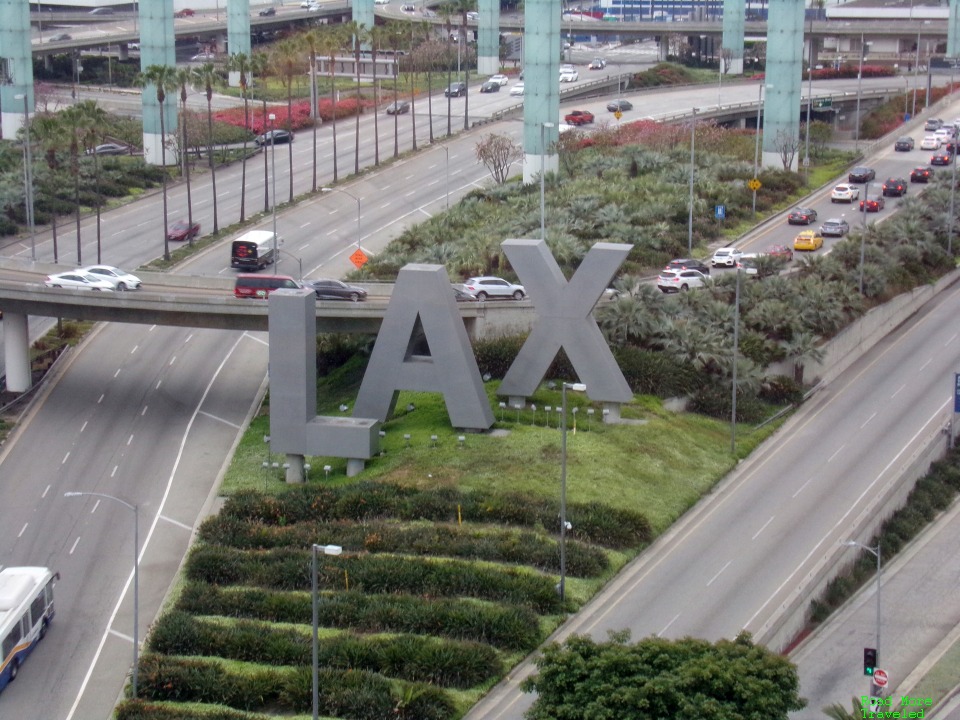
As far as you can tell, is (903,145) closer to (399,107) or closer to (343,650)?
(399,107)

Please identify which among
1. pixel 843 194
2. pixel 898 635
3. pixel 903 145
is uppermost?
pixel 903 145

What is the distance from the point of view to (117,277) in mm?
76062

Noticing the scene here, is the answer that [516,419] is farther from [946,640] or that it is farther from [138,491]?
[946,640]

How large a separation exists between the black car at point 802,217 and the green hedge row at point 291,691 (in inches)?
2449

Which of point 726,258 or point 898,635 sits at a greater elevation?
point 726,258

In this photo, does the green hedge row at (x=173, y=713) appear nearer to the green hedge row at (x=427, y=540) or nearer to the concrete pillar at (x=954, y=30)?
the green hedge row at (x=427, y=540)

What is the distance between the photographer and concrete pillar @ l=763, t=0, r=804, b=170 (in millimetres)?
116812

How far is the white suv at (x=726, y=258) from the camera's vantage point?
301 ft

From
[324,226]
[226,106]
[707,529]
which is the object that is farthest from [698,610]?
[226,106]

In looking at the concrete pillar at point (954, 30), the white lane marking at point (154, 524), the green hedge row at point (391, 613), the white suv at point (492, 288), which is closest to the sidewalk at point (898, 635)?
the green hedge row at point (391, 613)

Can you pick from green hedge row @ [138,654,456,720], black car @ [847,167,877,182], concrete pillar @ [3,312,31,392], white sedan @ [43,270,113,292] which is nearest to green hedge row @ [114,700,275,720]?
green hedge row @ [138,654,456,720]

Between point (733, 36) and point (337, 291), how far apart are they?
331ft

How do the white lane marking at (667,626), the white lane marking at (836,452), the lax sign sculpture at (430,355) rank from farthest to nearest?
1. the white lane marking at (836,452)
2. the lax sign sculpture at (430,355)
3. the white lane marking at (667,626)

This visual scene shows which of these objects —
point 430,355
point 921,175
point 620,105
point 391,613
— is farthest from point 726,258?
point 620,105
